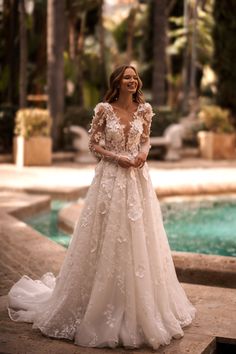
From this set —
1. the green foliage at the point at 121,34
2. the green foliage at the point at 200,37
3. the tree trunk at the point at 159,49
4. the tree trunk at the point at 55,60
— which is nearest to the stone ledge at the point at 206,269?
the tree trunk at the point at 55,60

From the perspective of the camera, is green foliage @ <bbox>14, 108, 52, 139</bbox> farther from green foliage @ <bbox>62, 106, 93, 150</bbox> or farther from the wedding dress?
the wedding dress

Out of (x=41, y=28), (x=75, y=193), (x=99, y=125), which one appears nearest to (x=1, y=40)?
(x=41, y=28)

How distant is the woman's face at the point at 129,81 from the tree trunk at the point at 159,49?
14251 mm

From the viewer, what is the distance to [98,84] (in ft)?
75.5

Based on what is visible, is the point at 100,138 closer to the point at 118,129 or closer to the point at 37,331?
the point at 118,129

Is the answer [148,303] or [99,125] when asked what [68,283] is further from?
[99,125]

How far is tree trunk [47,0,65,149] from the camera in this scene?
1612cm

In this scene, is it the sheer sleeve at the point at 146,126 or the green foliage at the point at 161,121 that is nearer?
the sheer sleeve at the point at 146,126

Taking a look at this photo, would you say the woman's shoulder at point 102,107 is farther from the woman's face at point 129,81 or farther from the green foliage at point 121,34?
the green foliage at point 121,34

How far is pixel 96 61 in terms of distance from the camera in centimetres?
2333

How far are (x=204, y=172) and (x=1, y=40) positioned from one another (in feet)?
31.3

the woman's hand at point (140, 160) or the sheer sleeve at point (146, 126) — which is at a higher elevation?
the sheer sleeve at point (146, 126)

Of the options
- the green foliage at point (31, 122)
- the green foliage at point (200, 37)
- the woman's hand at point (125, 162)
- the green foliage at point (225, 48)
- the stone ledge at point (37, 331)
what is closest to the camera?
the stone ledge at point (37, 331)

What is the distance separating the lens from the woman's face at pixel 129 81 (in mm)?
Result: 4137
